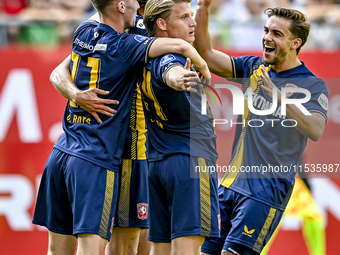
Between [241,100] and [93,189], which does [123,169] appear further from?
[241,100]

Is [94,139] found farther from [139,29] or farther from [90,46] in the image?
[139,29]

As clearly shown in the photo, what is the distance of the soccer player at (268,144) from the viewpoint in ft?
14.3

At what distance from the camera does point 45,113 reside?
278 inches

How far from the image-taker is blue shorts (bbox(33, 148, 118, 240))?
369 cm

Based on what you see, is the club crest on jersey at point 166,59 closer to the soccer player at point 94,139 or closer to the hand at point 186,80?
the soccer player at point 94,139

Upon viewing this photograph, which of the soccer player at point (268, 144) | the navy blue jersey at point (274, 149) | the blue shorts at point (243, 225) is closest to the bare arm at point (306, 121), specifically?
the soccer player at point (268, 144)

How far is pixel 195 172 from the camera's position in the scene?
3.68m

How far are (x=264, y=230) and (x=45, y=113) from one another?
3.88 meters

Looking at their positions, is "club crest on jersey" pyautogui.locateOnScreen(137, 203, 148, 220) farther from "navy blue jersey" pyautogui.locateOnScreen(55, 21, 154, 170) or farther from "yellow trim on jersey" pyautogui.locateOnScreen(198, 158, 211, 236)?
"yellow trim on jersey" pyautogui.locateOnScreen(198, 158, 211, 236)

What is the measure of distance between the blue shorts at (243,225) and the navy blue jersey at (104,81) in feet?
4.05

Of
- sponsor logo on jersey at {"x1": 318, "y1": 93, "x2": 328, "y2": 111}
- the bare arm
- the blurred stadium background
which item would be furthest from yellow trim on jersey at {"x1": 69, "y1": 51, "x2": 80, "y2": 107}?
the blurred stadium background

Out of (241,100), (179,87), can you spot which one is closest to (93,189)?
(179,87)

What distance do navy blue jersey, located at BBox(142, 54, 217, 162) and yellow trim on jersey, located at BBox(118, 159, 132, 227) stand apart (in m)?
0.70

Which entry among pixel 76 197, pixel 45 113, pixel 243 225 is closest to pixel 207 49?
pixel 243 225
